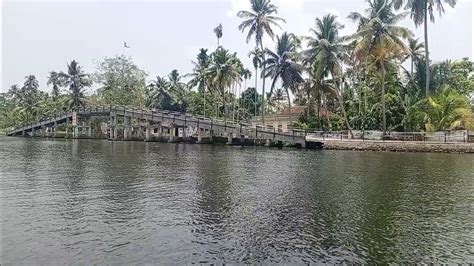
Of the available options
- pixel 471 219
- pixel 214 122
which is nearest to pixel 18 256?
pixel 471 219

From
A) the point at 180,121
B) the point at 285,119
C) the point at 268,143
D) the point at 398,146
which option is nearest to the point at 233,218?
the point at 398,146

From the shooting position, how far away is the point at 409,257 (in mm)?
7973

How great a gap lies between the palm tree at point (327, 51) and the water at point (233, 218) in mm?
25547

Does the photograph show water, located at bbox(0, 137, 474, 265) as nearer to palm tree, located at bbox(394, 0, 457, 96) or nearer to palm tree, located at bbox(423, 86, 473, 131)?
palm tree, located at bbox(423, 86, 473, 131)

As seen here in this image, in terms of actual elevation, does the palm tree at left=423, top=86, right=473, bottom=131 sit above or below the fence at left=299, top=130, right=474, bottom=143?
above

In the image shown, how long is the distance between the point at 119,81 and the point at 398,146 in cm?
5365

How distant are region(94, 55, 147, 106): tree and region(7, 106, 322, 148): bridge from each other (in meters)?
4.53

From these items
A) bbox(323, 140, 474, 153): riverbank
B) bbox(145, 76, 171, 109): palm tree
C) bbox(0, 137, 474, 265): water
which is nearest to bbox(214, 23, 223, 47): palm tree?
bbox(145, 76, 171, 109): palm tree

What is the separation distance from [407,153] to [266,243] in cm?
3012

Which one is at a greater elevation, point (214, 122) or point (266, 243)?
point (214, 122)

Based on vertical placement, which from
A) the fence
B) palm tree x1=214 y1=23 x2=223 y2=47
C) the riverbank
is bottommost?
the riverbank

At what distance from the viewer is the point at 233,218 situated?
1098 centimetres

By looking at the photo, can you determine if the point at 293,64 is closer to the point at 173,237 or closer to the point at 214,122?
the point at 214,122

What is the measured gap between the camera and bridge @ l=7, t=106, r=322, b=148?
150 feet
